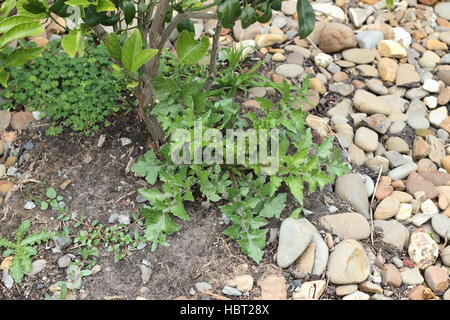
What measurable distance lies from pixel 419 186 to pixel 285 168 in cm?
83

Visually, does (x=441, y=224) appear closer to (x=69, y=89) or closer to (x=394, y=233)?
(x=394, y=233)

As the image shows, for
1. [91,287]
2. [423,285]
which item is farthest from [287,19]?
[91,287]

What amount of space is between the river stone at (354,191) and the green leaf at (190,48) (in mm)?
1004

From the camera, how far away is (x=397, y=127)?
328 centimetres

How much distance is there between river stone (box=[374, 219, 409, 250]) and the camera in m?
2.73

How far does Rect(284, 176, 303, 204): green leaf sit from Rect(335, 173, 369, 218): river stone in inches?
15.9

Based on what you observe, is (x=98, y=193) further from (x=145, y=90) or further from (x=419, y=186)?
(x=419, y=186)

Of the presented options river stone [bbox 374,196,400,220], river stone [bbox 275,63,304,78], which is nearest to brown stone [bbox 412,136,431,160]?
river stone [bbox 374,196,400,220]

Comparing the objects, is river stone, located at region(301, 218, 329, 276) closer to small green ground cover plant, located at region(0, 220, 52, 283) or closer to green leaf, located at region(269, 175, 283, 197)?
green leaf, located at region(269, 175, 283, 197)

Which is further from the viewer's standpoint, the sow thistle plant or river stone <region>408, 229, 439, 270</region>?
river stone <region>408, 229, 439, 270</region>

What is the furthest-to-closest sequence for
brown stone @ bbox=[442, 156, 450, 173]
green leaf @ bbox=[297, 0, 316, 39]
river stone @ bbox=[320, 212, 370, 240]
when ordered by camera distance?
brown stone @ bbox=[442, 156, 450, 173] → river stone @ bbox=[320, 212, 370, 240] → green leaf @ bbox=[297, 0, 316, 39]

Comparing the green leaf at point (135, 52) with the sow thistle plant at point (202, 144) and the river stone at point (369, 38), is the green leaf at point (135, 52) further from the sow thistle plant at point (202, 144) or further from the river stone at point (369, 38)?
the river stone at point (369, 38)

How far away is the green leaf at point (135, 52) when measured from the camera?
2.16 meters

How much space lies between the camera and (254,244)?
253cm
